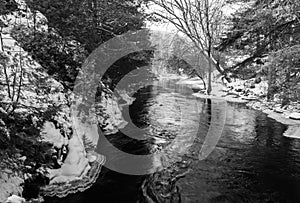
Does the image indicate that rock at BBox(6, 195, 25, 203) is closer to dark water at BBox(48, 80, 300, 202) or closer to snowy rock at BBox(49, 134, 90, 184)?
dark water at BBox(48, 80, 300, 202)

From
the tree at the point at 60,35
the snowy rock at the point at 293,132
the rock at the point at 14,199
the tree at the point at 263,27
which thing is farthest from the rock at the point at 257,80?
the rock at the point at 14,199

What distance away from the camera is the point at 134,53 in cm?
1547

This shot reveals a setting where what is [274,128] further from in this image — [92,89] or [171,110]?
[92,89]

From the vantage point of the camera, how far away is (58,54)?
28.7ft

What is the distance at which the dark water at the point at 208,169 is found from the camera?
19.6 ft

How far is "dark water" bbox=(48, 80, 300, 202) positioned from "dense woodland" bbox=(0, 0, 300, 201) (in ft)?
6.25

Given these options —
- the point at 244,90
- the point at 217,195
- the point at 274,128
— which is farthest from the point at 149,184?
the point at 244,90

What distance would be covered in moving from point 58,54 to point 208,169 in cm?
628

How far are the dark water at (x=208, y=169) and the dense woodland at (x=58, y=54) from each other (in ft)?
6.25

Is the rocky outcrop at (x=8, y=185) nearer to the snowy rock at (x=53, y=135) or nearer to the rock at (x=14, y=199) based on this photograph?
the rock at (x=14, y=199)

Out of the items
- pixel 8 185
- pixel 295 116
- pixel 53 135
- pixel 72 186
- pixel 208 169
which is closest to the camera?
pixel 8 185

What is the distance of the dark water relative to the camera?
5.98 meters

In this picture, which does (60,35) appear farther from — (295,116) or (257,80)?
(257,80)

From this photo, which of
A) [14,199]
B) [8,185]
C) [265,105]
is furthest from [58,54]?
[265,105]
